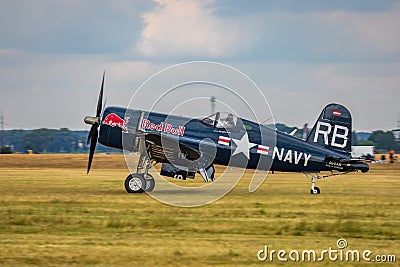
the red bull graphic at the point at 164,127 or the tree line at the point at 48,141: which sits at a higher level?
the tree line at the point at 48,141

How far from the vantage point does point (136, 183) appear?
20172 mm

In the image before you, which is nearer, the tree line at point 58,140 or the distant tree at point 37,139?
the tree line at point 58,140

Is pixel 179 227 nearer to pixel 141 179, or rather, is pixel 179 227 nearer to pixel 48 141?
pixel 141 179

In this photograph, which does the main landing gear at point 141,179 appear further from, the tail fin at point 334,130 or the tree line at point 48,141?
the tree line at point 48,141

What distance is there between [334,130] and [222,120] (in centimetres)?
336

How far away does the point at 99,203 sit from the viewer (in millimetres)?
17125

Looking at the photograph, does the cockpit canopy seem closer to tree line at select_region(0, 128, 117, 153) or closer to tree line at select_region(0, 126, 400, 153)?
tree line at select_region(0, 126, 400, 153)

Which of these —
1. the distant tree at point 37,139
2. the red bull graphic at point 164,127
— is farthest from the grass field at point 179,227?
the distant tree at point 37,139

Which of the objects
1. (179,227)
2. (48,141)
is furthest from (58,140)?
(179,227)

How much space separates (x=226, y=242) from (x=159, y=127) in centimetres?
891

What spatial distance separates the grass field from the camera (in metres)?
10.6

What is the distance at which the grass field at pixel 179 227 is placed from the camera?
416 inches

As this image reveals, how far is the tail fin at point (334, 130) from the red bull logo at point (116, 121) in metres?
5.17

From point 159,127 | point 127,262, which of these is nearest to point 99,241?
point 127,262
